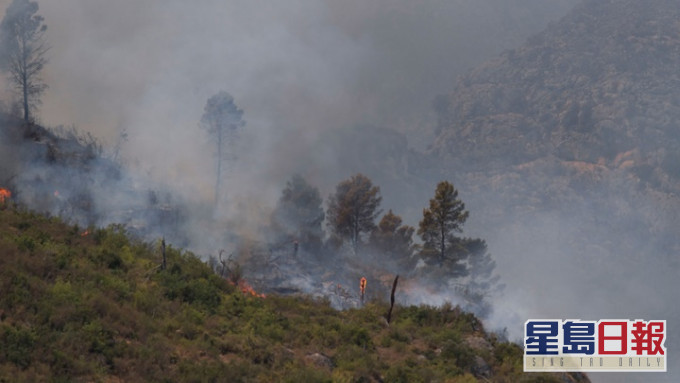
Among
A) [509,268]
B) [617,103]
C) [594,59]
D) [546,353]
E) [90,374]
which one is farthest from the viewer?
[594,59]

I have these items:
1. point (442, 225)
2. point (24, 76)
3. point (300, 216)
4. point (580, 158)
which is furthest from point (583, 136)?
point (24, 76)

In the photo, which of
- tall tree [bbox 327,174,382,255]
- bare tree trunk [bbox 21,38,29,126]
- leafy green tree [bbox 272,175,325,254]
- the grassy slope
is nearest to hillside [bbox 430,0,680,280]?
tall tree [bbox 327,174,382,255]

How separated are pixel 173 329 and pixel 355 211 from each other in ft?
142

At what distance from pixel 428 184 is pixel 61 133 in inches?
2787

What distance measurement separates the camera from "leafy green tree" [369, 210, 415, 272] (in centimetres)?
5559

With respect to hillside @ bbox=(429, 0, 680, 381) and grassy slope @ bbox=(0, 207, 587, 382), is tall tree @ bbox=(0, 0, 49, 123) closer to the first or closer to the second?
grassy slope @ bbox=(0, 207, 587, 382)

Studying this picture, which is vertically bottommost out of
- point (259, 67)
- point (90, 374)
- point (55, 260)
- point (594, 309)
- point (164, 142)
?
point (90, 374)

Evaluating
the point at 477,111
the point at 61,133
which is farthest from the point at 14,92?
the point at 477,111

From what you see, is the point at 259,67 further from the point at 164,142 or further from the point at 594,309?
the point at 594,309

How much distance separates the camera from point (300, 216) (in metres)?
59.7

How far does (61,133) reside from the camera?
208 ft

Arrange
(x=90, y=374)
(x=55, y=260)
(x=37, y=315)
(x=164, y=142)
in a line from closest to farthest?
1. (x=90, y=374)
2. (x=37, y=315)
3. (x=55, y=260)
4. (x=164, y=142)

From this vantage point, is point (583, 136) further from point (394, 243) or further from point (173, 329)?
point (173, 329)

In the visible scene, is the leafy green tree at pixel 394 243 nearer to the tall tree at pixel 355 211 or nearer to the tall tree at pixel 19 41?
the tall tree at pixel 355 211
